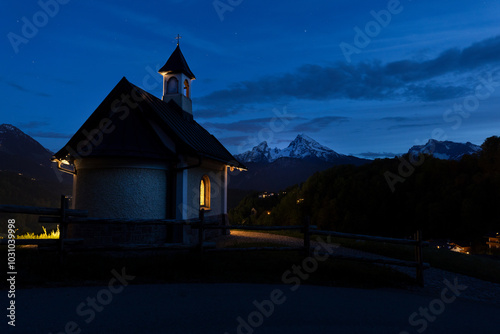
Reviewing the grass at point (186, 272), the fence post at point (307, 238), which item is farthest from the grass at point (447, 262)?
the fence post at point (307, 238)

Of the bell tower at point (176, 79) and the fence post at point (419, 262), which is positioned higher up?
the bell tower at point (176, 79)

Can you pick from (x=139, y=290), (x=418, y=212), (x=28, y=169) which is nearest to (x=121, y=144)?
(x=139, y=290)

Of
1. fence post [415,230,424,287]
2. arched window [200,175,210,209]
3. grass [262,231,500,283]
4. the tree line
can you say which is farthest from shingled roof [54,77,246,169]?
the tree line

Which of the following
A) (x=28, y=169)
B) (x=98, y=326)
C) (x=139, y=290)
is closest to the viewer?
(x=98, y=326)

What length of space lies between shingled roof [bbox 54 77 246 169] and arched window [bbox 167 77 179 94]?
4.54m

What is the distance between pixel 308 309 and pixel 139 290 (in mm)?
3109

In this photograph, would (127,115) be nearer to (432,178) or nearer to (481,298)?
(481,298)

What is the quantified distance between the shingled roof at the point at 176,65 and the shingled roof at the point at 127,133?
4.66 m

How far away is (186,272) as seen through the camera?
7.68 meters

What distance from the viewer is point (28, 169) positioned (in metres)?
108

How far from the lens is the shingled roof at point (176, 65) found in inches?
750

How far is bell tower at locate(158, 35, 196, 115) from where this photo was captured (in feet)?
62.6

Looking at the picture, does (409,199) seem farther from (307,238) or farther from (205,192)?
(307,238)

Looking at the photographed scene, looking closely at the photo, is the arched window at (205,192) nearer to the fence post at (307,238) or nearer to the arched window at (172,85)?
the arched window at (172,85)
